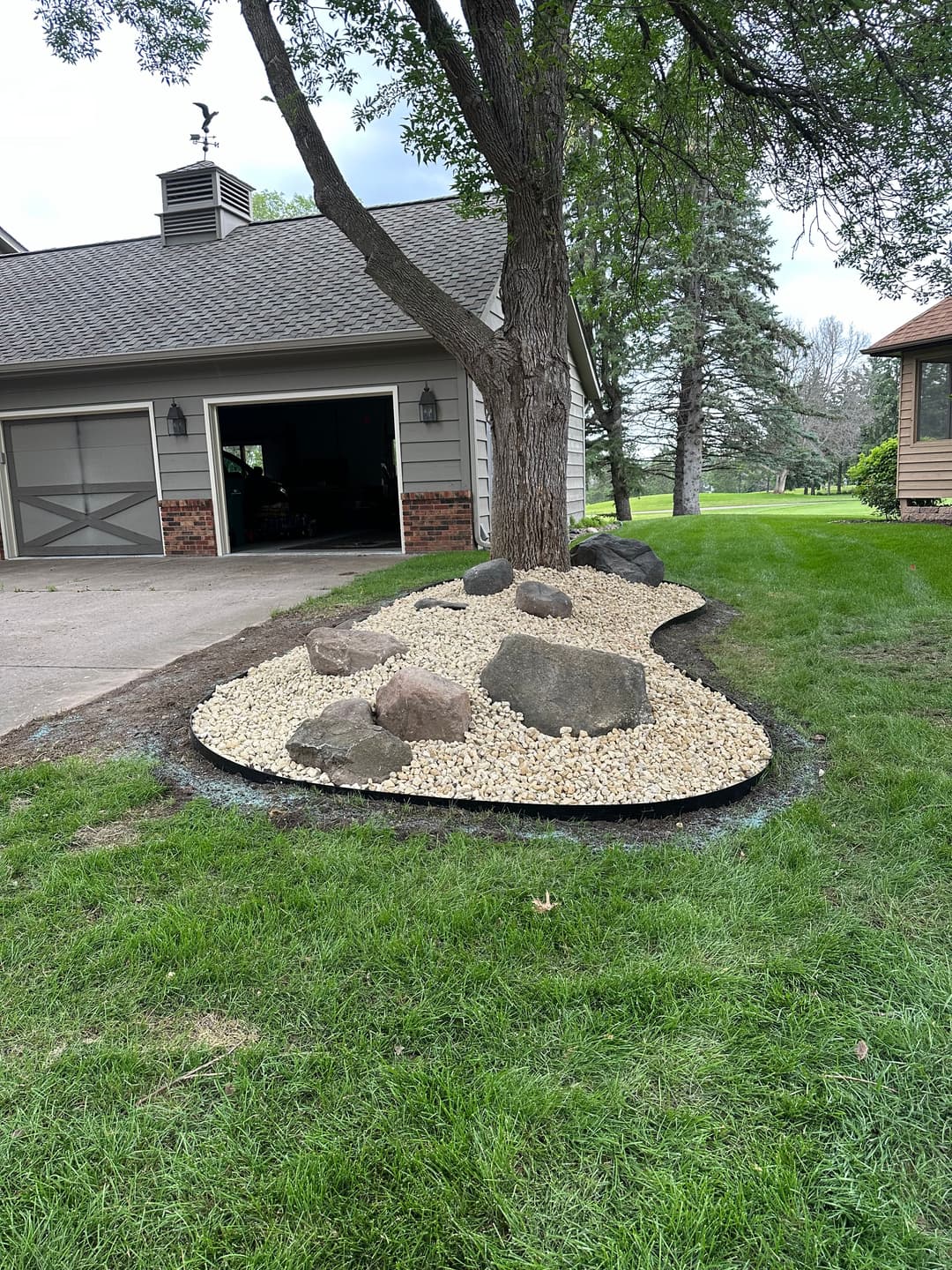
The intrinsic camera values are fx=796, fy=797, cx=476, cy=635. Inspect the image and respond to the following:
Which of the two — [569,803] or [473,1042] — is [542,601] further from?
[473,1042]

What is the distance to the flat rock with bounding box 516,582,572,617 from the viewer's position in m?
4.98

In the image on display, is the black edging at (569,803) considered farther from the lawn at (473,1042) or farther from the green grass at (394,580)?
the green grass at (394,580)

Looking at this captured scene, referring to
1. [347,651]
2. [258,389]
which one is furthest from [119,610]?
[258,389]

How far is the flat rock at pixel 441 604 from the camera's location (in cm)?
508

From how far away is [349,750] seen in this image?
122 inches

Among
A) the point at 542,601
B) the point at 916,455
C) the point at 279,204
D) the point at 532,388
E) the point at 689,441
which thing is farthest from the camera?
the point at 279,204

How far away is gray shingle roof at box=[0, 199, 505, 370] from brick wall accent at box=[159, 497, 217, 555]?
1.89 meters

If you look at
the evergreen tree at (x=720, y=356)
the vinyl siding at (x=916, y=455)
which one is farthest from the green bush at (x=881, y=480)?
the evergreen tree at (x=720, y=356)

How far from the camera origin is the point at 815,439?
1920cm

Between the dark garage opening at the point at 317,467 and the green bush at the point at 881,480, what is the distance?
814cm

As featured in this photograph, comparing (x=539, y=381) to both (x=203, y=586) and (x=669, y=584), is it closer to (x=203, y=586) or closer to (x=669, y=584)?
(x=669, y=584)

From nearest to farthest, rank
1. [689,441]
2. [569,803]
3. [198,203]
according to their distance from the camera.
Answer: [569,803]
[198,203]
[689,441]

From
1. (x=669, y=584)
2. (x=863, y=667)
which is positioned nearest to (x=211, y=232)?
(x=669, y=584)

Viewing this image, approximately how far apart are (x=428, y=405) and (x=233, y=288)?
4.09m
